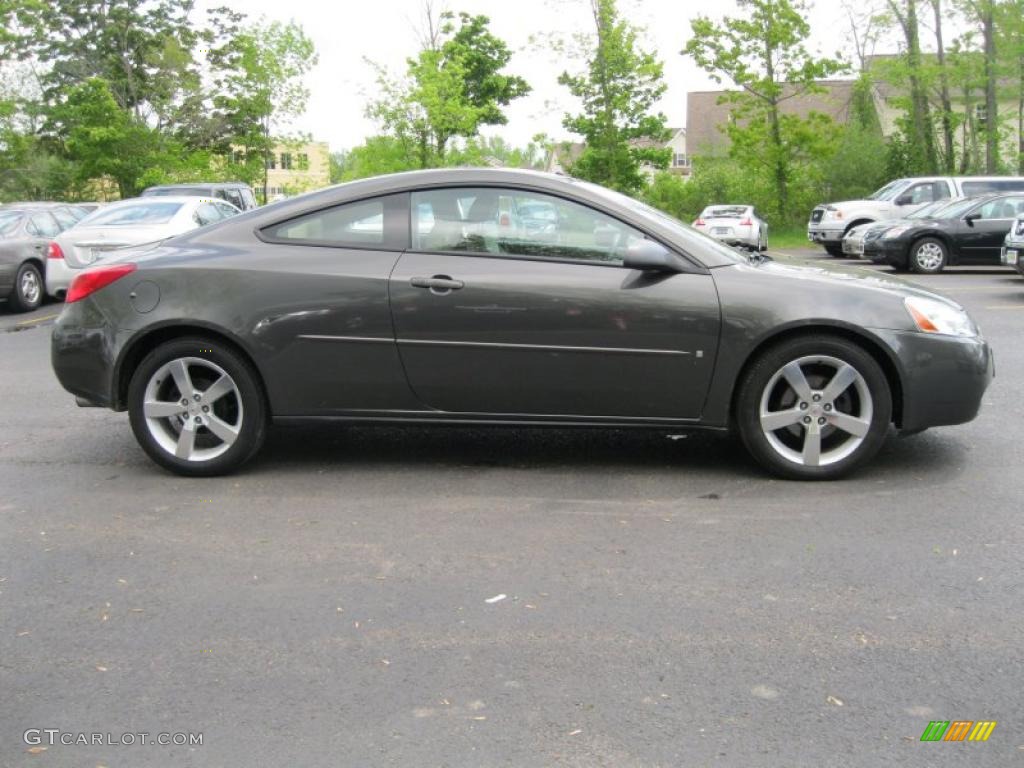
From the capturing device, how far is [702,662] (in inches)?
124

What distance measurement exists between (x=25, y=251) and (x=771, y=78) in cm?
2660

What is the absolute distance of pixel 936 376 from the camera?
4.99 m

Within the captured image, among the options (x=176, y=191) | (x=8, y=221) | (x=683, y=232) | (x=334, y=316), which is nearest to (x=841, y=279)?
(x=683, y=232)

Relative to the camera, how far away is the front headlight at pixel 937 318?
16.5 feet

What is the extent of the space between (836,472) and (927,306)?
0.97 meters

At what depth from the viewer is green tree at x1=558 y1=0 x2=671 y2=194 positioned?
34625mm

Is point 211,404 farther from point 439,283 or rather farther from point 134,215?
point 134,215

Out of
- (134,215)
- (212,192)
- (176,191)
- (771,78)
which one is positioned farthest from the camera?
(771,78)

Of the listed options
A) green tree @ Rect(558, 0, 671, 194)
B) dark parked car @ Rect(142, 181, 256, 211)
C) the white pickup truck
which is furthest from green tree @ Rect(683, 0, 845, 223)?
dark parked car @ Rect(142, 181, 256, 211)

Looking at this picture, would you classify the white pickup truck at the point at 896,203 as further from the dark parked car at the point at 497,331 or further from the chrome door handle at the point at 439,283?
the chrome door handle at the point at 439,283

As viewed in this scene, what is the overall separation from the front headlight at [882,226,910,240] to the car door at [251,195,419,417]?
1521 centimetres

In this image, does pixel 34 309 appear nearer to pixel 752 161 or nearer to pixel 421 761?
pixel 421 761

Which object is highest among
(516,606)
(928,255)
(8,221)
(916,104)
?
(916,104)

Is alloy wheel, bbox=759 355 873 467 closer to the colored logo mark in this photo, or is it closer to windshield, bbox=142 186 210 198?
the colored logo mark
